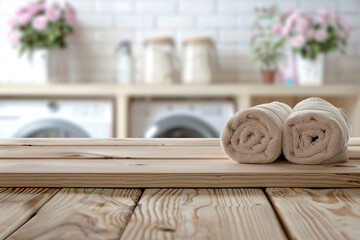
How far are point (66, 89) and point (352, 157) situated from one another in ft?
6.40

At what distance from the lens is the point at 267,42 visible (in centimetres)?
309

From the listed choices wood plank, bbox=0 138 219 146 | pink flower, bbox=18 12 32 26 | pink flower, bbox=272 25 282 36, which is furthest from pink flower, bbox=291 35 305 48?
wood plank, bbox=0 138 219 146

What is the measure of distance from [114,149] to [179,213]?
49 centimetres

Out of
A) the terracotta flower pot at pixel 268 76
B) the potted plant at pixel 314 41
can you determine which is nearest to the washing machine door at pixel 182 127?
the terracotta flower pot at pixel 268 76

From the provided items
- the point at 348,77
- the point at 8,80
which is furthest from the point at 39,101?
the point at 348,77

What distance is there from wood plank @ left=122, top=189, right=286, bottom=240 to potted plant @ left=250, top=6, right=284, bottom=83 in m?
2.34

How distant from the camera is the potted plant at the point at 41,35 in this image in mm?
2922

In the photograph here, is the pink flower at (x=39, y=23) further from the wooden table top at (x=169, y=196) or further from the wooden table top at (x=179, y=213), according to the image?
the wooden table top at (x=179, y=213)

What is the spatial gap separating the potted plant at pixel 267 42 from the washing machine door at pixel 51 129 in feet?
3.65

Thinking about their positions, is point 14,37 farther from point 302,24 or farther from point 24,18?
point 302,24

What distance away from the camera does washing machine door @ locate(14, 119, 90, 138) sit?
8.98 feet

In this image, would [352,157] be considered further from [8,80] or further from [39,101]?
[8,80]

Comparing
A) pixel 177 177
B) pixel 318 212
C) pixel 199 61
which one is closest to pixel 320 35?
pixel 199 61

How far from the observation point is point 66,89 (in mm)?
2705
